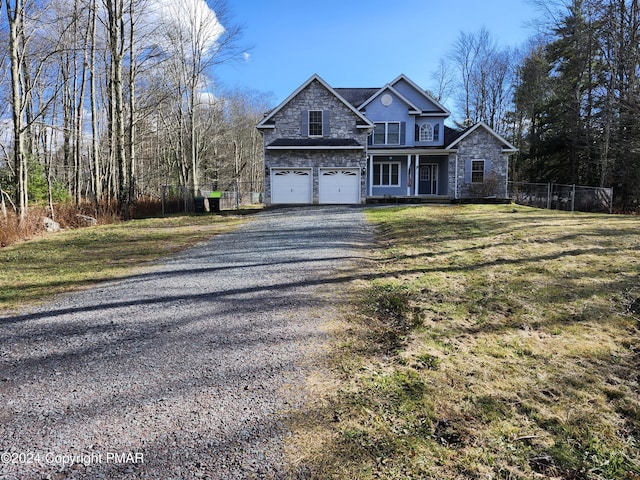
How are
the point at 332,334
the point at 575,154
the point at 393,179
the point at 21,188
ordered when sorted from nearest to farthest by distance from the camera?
the point at 332,334, the point at 21,188, the point at 393,179, the point at 575,154

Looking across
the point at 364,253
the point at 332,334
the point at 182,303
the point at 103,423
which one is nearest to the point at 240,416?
the point at 103,423

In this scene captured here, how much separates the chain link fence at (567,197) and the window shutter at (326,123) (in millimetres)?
11441

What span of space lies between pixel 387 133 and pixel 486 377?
21.5 meters

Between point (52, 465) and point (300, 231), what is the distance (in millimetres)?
8837

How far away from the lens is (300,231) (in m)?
10.8

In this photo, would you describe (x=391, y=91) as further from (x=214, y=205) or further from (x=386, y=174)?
(x=214, y=205)

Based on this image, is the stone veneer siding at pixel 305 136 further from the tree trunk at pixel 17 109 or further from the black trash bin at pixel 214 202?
the tree trunk at pixel 17 109

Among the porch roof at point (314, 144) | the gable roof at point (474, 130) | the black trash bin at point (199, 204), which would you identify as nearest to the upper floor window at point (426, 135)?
the gable roof at point (474, 130)

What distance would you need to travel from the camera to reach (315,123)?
2034 cm

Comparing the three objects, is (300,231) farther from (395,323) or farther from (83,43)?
(83,43)

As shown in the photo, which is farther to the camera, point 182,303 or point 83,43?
point 83,43

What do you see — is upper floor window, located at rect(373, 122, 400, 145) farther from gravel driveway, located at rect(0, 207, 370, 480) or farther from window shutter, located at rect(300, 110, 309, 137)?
gravel driveway, located at rect(0, 207, 370, 480)

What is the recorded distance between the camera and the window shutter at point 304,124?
2025cm

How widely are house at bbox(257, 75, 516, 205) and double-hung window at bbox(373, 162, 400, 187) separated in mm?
60
